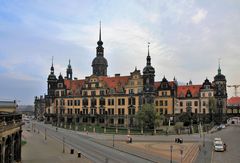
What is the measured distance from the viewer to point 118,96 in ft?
363

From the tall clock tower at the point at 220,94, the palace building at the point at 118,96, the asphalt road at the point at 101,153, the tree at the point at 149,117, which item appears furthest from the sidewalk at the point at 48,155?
the tall clock tower at the point at 220,94

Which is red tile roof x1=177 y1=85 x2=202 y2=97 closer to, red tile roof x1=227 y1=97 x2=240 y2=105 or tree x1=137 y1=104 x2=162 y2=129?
tree x1=137 y1=104 x2=162 y2=129

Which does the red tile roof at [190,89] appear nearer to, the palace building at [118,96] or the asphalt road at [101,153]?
the palace building at [118,96]

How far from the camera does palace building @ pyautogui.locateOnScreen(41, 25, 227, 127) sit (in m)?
107

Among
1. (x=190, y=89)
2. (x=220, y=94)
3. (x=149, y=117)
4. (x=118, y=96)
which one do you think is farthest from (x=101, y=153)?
(x=220, y=94)

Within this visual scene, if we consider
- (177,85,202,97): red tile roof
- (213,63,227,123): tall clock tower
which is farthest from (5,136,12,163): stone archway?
(213,63,227,123): tall clock tower

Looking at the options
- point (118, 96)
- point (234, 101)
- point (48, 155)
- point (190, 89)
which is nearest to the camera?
point (48, 155)

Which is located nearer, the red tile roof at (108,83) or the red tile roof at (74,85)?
the red tile roof at (108,83)

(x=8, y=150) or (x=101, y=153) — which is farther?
(x=101, y=153)

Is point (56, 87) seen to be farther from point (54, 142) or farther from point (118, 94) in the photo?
point (54, 142)

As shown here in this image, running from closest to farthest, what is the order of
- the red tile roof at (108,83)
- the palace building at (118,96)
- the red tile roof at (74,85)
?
the palace building at (118,96), the red tile roof at (108,83), the red tile roof at (74,85)

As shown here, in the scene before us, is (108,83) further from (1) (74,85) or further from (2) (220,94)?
(2) (220,94)

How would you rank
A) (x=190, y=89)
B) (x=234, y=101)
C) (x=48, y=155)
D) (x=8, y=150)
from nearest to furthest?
(x=8, y=150), (x=48, y=155), (x=190, y=89), (x=234, y=101)

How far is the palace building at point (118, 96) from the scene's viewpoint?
10664 centimetres
